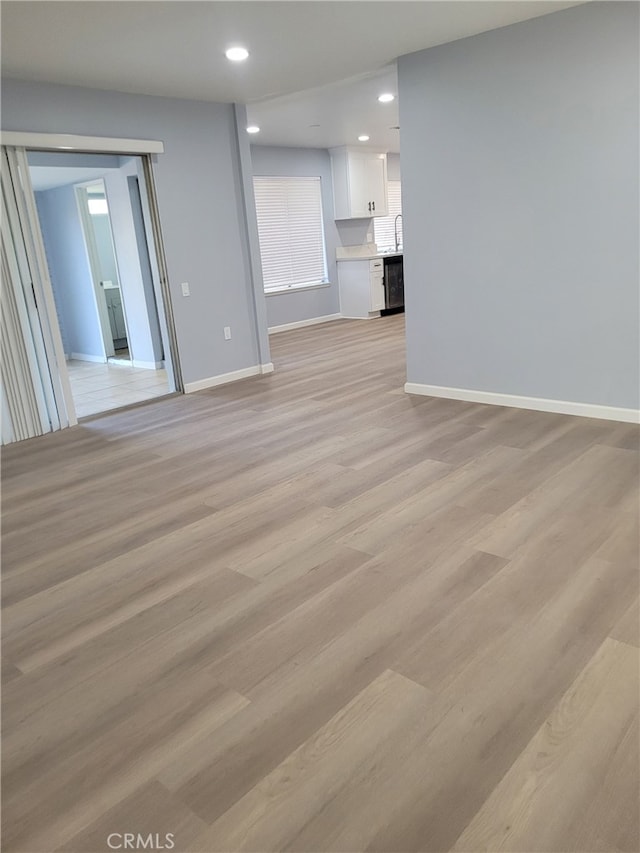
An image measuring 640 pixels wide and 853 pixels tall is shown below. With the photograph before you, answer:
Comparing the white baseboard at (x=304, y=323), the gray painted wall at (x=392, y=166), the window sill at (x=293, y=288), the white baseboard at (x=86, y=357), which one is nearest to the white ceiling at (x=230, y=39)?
the white baseboard at (x=86, y=357)

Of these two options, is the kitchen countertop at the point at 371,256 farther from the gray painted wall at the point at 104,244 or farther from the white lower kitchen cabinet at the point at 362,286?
the gray painted wall at the point at 104,244

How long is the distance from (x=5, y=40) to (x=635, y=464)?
4364 millimetres

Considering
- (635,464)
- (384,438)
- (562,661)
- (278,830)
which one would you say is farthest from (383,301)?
(278,830)

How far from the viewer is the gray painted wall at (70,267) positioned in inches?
299

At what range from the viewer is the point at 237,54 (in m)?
4.06

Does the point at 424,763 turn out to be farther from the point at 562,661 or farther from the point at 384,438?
the point at 384,438

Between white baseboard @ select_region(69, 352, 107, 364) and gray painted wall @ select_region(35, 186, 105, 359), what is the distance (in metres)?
0.03

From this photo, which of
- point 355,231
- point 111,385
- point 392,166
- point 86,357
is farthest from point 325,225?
point 111,385

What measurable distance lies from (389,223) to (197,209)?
6093 millimetres

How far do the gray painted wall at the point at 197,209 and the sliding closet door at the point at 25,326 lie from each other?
646 millimetres

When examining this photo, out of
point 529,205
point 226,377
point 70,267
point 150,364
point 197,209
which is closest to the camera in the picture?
point 529,205

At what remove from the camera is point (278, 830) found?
4.69ft

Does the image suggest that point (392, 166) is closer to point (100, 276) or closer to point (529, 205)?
point (100, 276)

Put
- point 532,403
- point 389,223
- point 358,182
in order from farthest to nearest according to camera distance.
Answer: point 389,223
point 358,182
point 532,403
